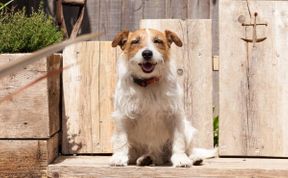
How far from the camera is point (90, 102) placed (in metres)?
3.70

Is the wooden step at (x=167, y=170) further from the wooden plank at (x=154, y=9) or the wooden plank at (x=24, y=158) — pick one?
the wooden plank at (x=154, y=9)

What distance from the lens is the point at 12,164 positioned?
3156 mm

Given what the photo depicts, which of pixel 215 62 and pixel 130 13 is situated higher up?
pixel 130 13

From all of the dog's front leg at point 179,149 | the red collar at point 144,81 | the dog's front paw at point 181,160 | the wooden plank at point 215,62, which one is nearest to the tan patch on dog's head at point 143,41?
the red collar at point 144,81

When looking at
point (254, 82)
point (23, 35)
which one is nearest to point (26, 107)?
point (23, 35)

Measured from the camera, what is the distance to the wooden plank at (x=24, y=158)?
10.3 ft

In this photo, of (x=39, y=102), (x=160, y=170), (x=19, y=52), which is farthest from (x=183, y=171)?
(x=19, y=52)

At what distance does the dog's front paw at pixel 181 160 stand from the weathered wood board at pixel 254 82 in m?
0.64

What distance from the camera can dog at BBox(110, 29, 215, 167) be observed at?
2986 millimetres

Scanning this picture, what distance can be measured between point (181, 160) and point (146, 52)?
65 cm

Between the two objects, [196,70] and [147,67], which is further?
[196,70]

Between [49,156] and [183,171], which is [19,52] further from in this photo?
[183,171]

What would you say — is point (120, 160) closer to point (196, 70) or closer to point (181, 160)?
point (181, 160)

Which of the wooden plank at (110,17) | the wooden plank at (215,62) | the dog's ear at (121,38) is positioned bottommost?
the wooden plank at (215,62)
